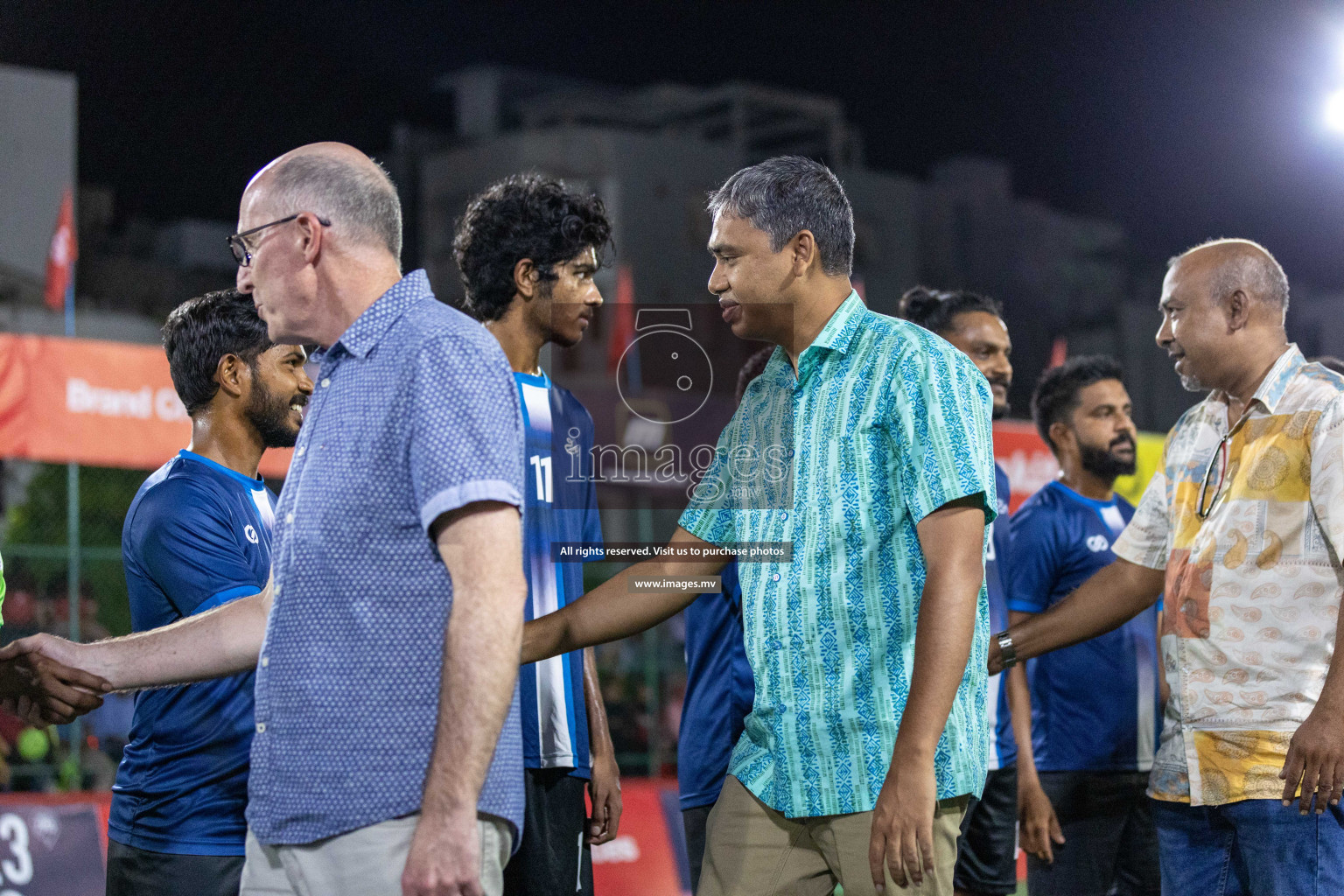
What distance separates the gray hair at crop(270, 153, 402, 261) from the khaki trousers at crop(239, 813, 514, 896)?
3.43 ft

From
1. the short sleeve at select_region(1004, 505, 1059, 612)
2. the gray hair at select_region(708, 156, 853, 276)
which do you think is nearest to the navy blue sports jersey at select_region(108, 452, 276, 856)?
the gray hair at select_region(708, 156, 853, 276)

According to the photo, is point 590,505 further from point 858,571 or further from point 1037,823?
point 1037,823

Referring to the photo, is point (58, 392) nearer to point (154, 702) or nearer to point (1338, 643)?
point (154, 702)

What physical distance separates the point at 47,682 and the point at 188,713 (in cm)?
40

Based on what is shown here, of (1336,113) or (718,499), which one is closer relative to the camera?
(718,499)

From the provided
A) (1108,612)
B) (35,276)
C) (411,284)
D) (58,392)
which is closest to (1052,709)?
(1108,612)

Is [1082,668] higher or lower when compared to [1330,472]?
lower

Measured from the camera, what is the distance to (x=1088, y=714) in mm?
4898

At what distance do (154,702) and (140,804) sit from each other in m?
0.24

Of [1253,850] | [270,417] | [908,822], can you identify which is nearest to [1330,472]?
[1253,850]

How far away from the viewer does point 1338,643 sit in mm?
3018

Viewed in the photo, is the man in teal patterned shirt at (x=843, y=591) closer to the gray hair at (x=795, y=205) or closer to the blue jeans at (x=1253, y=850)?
the gray hair at (x=795, y=205)

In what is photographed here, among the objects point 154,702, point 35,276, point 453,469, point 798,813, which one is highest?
point 35,276

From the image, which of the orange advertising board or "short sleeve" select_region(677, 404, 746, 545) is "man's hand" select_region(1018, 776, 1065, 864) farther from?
the orange advertising board
